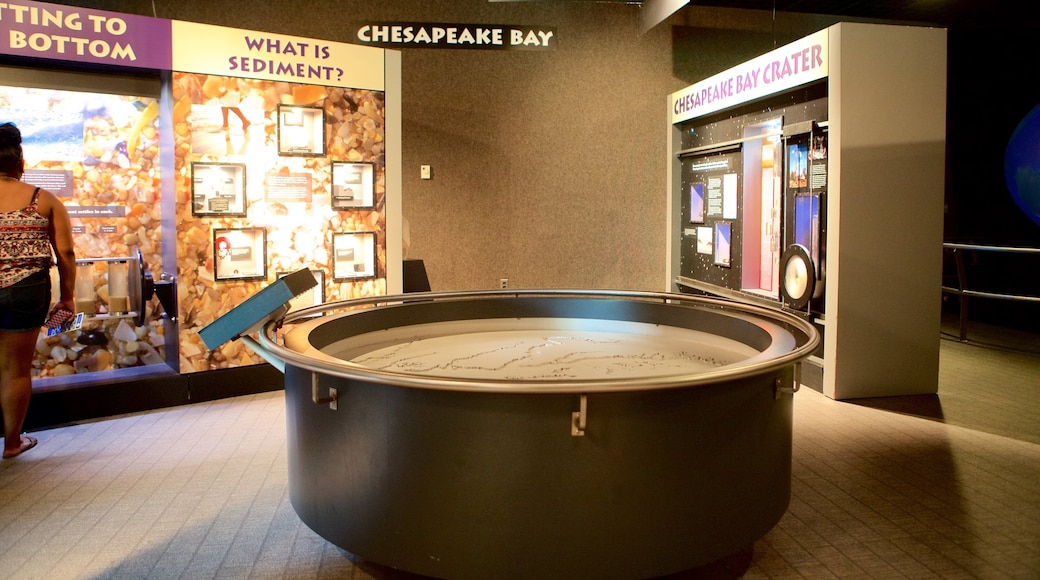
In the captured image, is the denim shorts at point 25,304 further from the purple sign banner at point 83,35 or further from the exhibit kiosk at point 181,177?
the purple sign banner at point 83,35

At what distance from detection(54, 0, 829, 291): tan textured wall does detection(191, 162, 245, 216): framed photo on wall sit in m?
2.18

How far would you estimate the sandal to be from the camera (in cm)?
404

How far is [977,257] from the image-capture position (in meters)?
9.46

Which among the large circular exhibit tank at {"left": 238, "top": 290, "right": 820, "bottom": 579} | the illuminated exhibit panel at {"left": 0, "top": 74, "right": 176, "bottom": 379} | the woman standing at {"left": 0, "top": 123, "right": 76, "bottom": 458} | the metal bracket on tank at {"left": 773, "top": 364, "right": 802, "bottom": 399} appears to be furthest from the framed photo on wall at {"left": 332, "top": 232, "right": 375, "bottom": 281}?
the metal bracket on tank at {"left": 773, "top": 364, "right": 802, "bottom": 399}

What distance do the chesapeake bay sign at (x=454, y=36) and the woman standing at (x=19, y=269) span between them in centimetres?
350

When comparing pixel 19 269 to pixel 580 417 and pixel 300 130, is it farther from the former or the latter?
pixel 580 417

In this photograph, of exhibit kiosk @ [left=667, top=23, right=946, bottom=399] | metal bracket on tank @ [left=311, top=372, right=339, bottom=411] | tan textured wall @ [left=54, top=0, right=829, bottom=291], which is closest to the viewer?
metal bracket on tank @ [left=311, top=372, right=339, bottom=411]

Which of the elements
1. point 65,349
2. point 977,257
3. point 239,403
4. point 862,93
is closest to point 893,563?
point 862,93

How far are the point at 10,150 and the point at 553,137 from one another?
473 cm

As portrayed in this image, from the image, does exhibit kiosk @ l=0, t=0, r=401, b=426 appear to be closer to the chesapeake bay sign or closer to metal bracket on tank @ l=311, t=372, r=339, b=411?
the chesapeake bay sign

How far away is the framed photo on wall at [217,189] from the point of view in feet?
16.8

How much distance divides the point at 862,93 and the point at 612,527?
3.84 meters

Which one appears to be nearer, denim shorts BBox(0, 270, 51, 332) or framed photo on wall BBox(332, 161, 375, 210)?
denim shorts BBox(0, 270, 51, 332)

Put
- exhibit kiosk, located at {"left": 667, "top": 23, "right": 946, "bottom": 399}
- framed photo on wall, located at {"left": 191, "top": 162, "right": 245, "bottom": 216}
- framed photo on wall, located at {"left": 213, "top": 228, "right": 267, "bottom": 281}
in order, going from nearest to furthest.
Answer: exhibit kiosk, located at {"left": 667, "top": 23, "right": 946, "bottom": 399} < framed photo on wall, located at {"left": 191, "top": 162, "right": 245, "bottom": 216} < framed photo on wall, located at {"left": 213, "top": 228, "right": 267, "bottom": 281}
